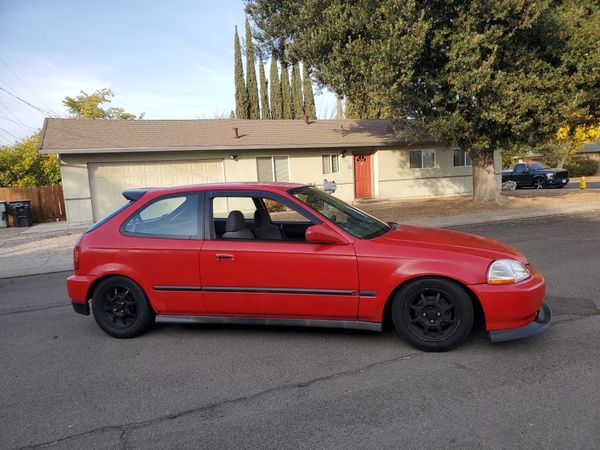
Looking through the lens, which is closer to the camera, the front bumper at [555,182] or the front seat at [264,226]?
the front seat at [264,226]

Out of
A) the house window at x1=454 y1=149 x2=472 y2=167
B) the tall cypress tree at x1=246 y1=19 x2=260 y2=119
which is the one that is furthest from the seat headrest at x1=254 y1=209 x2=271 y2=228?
the tall cypress tree at x1=246 y1=19 x2=260 y2=119

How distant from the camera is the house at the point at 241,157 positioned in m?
15.7

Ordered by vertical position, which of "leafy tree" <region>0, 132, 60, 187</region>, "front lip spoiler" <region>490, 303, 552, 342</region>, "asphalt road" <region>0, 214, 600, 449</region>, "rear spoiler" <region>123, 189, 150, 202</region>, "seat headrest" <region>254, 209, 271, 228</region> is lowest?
"asphalt road" <region>0, 214, 600, 449</region>

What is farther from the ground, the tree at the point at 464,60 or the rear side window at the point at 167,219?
the tree at the point at 464,60

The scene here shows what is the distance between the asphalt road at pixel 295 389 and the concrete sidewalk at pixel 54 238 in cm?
486

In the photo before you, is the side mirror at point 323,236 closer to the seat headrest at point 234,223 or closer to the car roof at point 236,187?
the car roof at point 236,187

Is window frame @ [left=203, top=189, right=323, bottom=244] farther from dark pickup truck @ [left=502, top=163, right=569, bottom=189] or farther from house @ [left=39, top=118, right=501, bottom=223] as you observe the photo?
dark pickup truck @ [left=502, top=163, right=569, bottom=189]

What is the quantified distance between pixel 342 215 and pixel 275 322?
4.19 ft

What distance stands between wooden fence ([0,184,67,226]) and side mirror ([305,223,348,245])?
689 inches

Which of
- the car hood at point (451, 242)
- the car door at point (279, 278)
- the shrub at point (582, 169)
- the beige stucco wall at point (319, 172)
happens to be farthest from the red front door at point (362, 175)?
the shrub at point (582, 169)

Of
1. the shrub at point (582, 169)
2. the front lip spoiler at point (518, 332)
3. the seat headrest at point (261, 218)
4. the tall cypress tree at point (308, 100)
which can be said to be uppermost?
the tall cypress tree at point (308, 100)

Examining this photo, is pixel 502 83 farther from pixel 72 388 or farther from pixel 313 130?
pixel 72 388

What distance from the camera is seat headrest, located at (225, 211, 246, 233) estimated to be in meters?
4.31

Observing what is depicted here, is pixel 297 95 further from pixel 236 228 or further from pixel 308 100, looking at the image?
pixel 236 228
